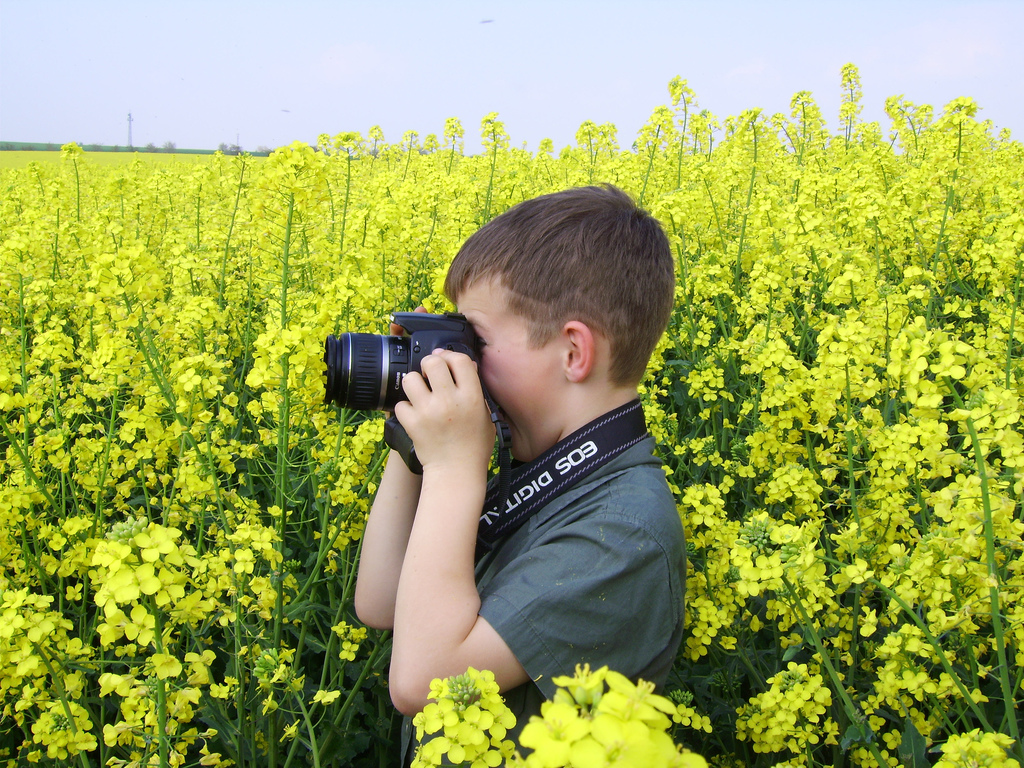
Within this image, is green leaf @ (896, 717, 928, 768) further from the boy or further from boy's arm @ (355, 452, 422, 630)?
boy's arm @ (355, 452, 422, 630)

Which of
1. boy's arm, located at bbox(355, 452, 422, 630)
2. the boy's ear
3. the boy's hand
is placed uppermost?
the boy's ear

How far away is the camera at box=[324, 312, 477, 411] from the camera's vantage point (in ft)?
4.74

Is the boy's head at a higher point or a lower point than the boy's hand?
higher

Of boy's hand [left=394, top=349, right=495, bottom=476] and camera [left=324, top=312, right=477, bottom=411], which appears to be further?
camera [left=324, top=312, right=477, bottom=411]

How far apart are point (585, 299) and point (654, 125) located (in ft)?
11.9

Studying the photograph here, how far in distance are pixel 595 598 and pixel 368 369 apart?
63cm

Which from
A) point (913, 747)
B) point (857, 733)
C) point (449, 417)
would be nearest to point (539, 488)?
point (449, 417)

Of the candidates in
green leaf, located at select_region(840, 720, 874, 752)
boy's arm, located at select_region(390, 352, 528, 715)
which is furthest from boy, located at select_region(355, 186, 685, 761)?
green leaf, located at select_region(840, 720, 874, 752)

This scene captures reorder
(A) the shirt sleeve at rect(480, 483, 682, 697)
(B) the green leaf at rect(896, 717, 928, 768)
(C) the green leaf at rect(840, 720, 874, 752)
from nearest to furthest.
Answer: (A) the shirt sleeve at rect(480, 483, 682, 697), (C) the green leaf at rect(840, 720, 874, 752), (B) the green leaf at rect(896, 717, 928, 768)

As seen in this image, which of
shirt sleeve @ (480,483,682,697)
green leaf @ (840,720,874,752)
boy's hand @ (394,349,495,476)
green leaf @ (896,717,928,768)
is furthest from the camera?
green leaf @ (896,717,928,768)

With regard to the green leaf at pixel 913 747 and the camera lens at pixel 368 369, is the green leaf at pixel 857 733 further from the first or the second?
the camera lens at pixel 368 369

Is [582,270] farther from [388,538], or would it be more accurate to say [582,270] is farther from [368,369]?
[388,538]

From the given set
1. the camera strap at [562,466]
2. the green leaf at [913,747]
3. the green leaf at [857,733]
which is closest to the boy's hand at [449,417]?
the camera strap at [562,466]

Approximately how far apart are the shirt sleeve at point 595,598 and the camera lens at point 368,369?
1.40 ft
